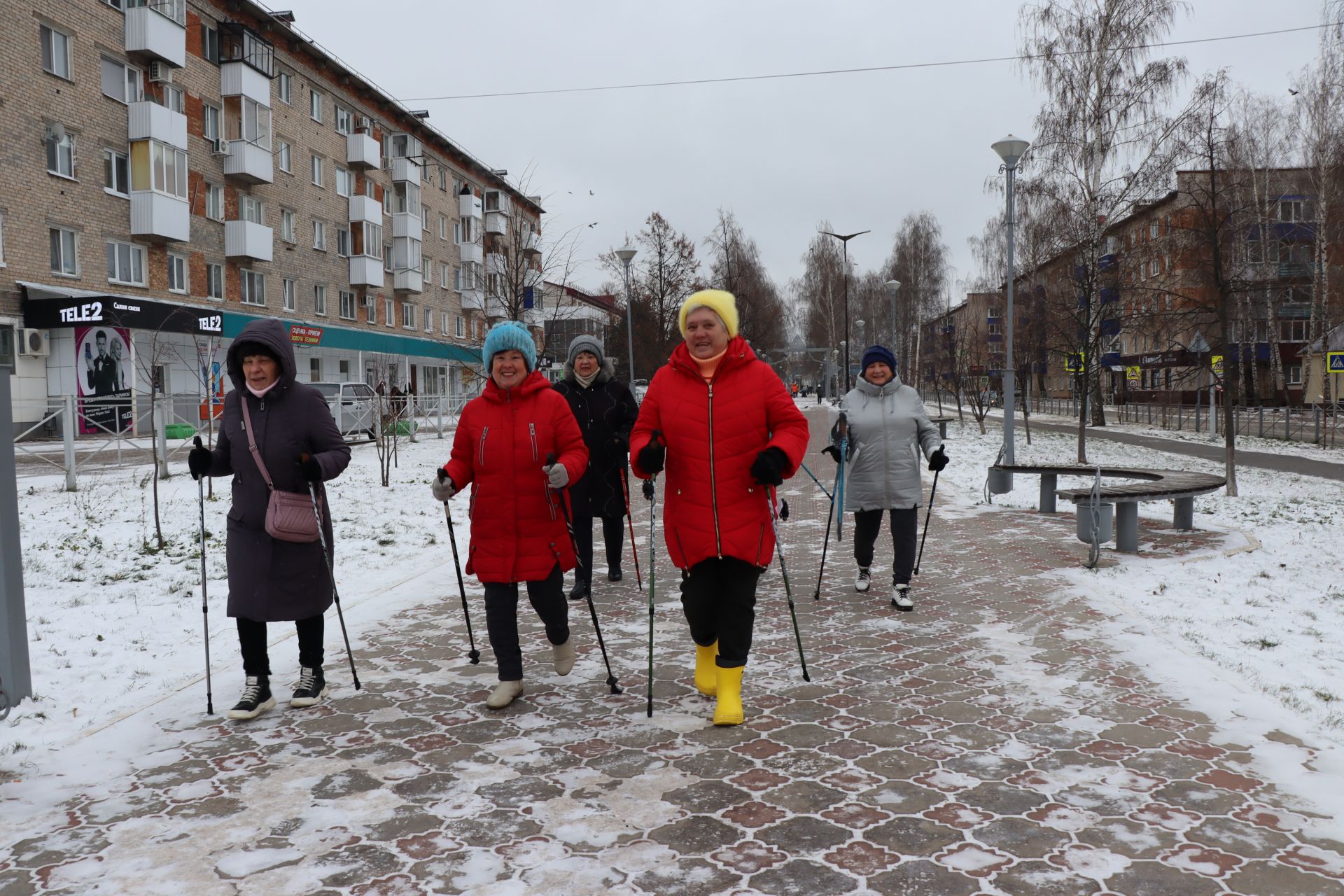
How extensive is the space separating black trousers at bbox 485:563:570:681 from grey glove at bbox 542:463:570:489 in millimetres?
499

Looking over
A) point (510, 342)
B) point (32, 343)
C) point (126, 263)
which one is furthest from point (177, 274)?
point (510, 342)

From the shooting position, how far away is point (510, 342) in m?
4.61

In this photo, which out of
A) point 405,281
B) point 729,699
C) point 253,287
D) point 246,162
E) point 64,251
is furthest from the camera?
point 405,281

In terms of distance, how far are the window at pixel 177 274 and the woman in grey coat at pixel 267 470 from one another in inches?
1044

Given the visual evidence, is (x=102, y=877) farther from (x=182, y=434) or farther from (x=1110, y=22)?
(x=1110, y=22)

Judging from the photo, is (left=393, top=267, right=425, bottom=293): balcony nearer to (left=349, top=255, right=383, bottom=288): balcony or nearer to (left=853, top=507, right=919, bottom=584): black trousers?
(left=349, top=255, right=383, bottom=288): balcony

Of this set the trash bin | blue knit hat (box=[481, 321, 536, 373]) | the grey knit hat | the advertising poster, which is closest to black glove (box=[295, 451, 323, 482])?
blue knit hat (box=[481, 321, 536, 373])

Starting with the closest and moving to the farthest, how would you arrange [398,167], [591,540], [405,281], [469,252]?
[591,540] → [398,167] → [405,281] → [469,252]

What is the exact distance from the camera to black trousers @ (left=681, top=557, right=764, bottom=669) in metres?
A: 4.36

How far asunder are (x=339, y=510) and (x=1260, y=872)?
34.1ft

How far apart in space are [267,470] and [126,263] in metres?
25.5

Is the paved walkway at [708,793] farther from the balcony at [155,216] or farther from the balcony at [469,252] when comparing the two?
the balcony at [469,252]

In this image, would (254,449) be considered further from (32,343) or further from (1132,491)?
(32,343)

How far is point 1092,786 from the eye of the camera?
3613 mm
